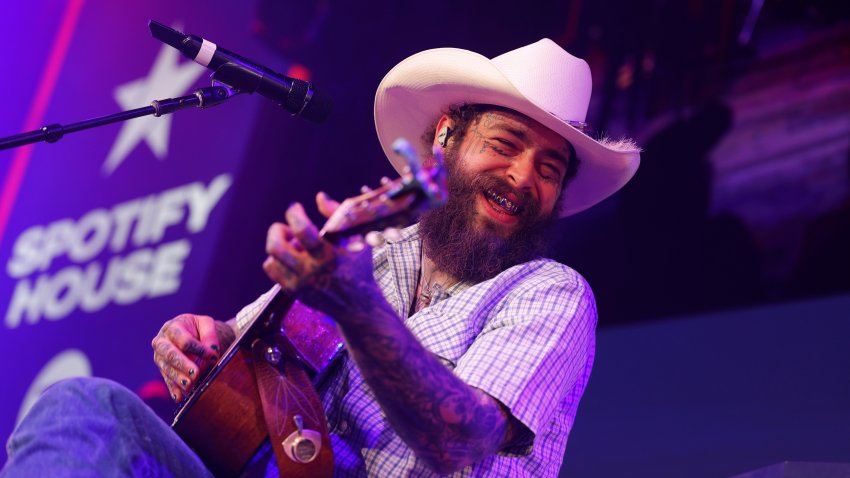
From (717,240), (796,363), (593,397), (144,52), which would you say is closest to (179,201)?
(144,52)

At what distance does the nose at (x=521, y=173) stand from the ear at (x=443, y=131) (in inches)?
12.6

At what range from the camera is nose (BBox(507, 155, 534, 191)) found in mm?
2539

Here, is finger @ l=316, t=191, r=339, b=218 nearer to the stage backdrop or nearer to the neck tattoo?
the neck tattoo

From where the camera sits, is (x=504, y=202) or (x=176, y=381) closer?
(x=176, y=381)

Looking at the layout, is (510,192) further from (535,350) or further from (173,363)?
(173,363)

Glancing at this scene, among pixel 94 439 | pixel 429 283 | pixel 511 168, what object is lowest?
pixel 94 439

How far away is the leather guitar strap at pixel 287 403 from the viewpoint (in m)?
1.87

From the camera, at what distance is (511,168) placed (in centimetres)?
256

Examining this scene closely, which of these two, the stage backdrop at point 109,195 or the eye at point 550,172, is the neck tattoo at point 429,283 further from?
the stage backdrop at point 109,195

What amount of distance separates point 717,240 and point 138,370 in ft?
10.5

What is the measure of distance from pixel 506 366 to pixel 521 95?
3.11 ft

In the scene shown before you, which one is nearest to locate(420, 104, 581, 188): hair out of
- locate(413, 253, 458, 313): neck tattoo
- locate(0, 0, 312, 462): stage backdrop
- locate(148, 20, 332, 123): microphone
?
locate(413, 253, 458, 313): neck tattoo

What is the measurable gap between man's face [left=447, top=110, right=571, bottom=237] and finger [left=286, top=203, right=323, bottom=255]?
1.13 meters

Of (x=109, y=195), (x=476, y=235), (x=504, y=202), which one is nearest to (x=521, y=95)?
(x=504, y=202)
